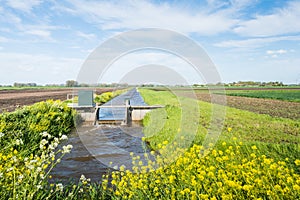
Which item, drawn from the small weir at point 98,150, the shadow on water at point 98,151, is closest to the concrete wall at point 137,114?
the small weir at point 98,150

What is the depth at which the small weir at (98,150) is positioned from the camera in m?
7.25

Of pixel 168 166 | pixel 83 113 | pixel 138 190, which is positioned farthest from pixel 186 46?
pixel 83 113

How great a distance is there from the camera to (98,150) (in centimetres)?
973

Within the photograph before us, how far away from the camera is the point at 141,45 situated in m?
7.33

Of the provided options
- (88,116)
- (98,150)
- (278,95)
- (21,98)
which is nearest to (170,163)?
(98,150)

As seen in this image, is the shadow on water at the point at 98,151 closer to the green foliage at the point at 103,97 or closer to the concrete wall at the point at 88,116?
the concrete wall at the point at 88,116

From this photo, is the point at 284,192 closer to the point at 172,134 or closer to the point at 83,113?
the point at 172,134

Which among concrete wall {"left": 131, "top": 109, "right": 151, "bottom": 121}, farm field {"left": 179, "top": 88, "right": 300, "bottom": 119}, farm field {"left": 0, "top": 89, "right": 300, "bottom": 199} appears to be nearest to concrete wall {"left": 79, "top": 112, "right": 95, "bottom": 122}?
farm field {"left": 0, "top": 89, "right": 300, "bottom": 199}

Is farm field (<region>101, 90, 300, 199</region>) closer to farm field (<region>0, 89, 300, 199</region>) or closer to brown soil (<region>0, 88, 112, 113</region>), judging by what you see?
farm field (<region>0, 89, 300, 199</region>)

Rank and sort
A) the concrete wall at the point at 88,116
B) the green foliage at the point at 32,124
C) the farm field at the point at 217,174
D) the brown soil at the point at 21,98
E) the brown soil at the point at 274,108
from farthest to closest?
the brown soil at the point at 21,98 → the brown soil at the point at 274,108 → the concrete wall at the point at 88,116 → the green foliage at the point at 32,124 → the farm field at the point at 217,174

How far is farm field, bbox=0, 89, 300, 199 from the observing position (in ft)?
11.0

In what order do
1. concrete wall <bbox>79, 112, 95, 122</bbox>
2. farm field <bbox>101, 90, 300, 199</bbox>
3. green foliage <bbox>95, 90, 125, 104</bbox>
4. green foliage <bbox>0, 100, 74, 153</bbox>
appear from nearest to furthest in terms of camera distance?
farm field <bbox>101, 90, 300, 199</bbox>
green foliage <bbox>0, 100, 74, 153</bbox>
concrete wall <bbox>79, 112, 95, 122</bbox>
green foliage <bbox>95, 90, 125, 104</bbox>

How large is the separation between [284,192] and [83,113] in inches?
562

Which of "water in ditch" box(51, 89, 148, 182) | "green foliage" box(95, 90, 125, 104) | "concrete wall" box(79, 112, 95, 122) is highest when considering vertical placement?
"green foliage" box(95, 90, 125, 104)
